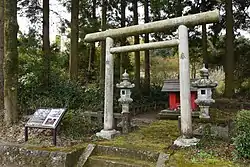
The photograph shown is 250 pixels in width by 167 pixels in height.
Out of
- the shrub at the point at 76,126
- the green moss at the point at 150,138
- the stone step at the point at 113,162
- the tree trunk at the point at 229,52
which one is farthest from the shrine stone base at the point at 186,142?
the tree trunk at the point at 229,52

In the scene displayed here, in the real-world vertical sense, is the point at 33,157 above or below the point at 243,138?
below

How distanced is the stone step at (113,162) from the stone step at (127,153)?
0.34 ft

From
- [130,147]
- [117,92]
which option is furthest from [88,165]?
[117,92]

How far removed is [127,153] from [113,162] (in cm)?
40

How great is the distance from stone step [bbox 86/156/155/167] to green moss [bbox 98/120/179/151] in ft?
1.26

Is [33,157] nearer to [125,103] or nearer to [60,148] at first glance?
[60,148]

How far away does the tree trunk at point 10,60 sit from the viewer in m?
7.64

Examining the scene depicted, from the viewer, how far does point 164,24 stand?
6.11 m

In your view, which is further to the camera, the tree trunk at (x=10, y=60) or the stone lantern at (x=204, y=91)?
the stone lantern at (x=204, y=91)

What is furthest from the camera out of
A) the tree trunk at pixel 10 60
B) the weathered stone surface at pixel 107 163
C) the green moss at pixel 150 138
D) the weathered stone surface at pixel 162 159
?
the tree trunk at pixel 10 60

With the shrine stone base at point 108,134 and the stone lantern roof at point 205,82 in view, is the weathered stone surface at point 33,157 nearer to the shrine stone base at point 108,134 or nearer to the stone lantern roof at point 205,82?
the shrine stone base at point 108,134

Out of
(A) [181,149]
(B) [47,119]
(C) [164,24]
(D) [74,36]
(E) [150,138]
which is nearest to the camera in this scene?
(A) [181,149]

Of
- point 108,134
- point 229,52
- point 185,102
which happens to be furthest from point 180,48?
point 229,52

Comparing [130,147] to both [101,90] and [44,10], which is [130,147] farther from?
[44,10]
